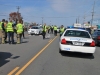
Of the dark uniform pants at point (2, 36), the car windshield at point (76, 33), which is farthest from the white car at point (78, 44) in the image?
the dark uniform pants at point (2, 36)

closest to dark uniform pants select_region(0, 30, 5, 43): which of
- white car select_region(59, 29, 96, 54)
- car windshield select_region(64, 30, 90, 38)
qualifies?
car windshield select_region(64, 30, 90, 38)

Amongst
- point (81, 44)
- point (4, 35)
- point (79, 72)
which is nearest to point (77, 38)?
point (81, 44)

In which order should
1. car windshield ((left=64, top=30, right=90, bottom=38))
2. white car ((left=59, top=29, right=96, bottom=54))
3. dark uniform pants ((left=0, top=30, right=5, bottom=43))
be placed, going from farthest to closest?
1. dark uniform pants ((left=0, top=30, right=5, bottom=43))
2. car windshield ((left=64, top=30, right=90, bottom=38))
3. white car ((left=59, top=29, right=96, bottom=54))

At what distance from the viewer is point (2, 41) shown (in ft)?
53.3

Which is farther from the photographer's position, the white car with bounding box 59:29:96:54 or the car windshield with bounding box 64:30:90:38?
the car windshield with bounding box 64:30:90:38

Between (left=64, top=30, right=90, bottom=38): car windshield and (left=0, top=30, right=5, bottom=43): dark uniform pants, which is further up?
(left=64, top=30, right=90, bottom=38): car windshield

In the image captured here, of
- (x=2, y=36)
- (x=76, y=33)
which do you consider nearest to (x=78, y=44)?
(x=76, y=33)

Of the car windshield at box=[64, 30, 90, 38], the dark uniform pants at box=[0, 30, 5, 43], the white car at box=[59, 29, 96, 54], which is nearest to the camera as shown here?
the white car at box=[59, 29, 96, 54]

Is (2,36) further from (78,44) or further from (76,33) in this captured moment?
(78,44)

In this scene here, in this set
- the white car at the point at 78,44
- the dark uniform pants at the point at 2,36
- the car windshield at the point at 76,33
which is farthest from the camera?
the dark uniform pants at the point at 2,36

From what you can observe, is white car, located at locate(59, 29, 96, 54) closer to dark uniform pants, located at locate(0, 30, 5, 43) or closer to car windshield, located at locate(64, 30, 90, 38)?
car windshield, located at locate(64, 30, 90, 38)

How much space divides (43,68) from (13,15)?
105 m

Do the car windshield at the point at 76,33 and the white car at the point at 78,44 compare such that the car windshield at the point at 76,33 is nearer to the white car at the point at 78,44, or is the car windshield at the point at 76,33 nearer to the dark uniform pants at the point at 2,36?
the white car at the point at 78,44

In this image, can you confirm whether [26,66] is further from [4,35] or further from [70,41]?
[4,35]
